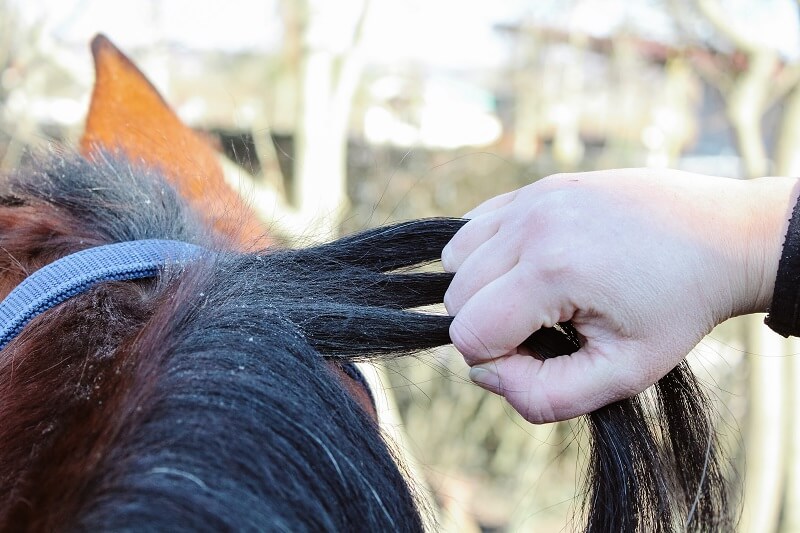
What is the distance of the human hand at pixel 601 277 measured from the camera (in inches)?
35.7

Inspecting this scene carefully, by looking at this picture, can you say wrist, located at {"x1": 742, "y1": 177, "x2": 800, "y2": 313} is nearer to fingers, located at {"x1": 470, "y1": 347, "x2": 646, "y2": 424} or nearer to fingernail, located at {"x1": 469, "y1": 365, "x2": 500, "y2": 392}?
fingers, located at {"x1": 470, "y1": 347, "x2": 646, "y2": 424}

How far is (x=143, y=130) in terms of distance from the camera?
5.71 feet

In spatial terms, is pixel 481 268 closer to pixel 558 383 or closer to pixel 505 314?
pixel 505 314

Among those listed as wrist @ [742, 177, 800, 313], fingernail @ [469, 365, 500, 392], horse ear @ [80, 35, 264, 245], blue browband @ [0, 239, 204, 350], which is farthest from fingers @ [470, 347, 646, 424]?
horse ear @ [80, 35, 264, 245]

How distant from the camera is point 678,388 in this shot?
3.43 feet

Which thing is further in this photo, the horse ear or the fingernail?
the horse ear

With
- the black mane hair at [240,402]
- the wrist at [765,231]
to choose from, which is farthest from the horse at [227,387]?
the wrist at [765,231]

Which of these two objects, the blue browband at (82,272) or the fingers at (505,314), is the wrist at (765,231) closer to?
the fingers at (505,314)

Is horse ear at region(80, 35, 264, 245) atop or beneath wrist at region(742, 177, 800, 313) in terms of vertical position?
atop

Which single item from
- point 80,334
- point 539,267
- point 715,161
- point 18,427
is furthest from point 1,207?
point 715,161

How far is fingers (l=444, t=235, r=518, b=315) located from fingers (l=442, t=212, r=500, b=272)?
0.02 meters

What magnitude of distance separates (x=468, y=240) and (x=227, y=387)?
0.40 m

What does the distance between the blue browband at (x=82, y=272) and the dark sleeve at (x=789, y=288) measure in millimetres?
854

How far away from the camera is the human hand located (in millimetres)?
906
